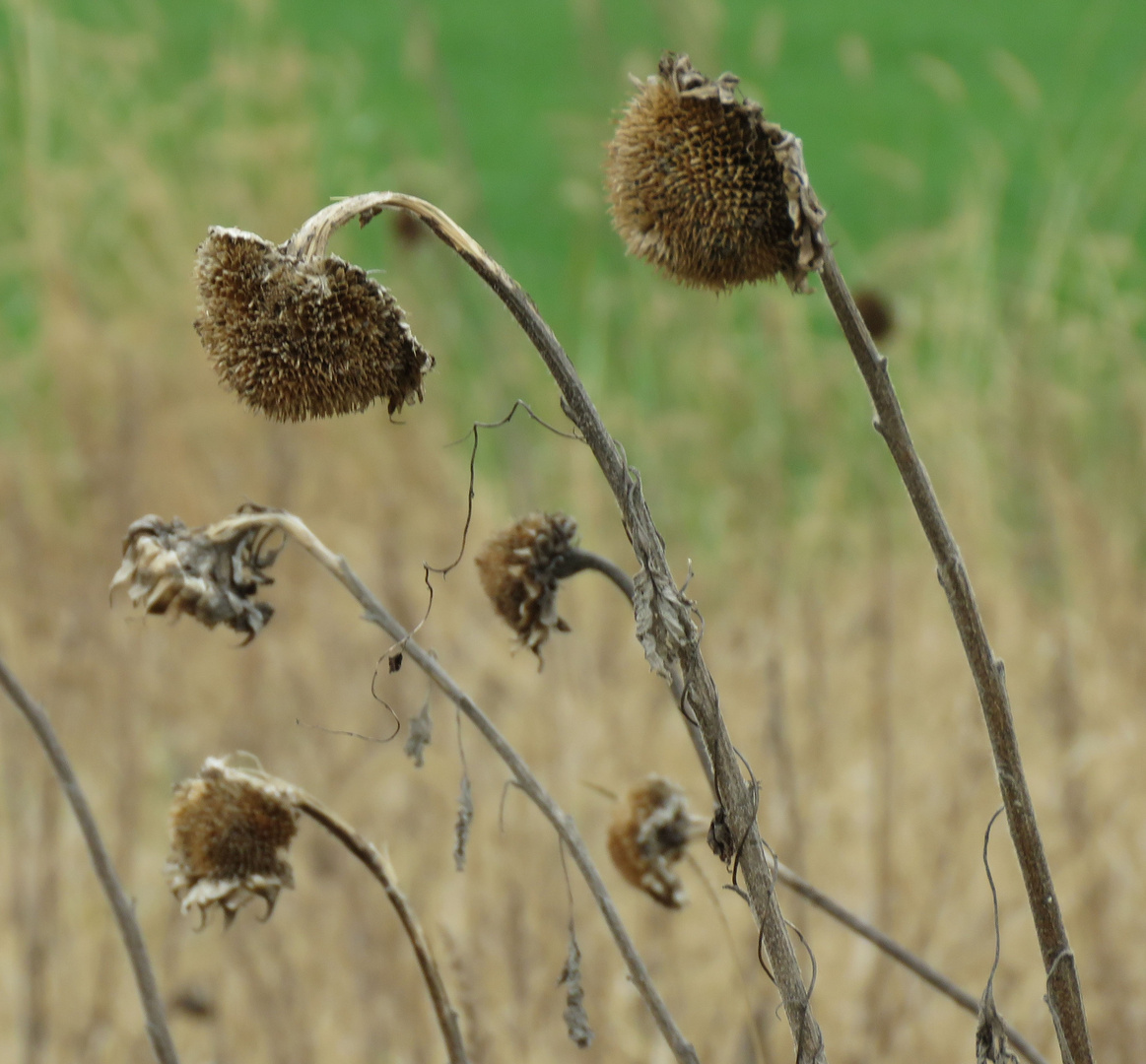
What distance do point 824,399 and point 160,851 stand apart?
1639 mm

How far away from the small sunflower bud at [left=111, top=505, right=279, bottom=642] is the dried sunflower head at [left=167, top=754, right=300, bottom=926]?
98mm

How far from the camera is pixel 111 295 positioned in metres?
4.50

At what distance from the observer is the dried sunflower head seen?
0.87 meters

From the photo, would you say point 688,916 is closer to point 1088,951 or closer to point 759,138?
point 1088,951

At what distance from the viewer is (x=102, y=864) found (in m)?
0.87

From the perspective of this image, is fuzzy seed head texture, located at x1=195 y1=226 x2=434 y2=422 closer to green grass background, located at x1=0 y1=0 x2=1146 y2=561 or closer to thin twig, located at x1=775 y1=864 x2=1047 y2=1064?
thin twig, located at x1=775 y1=864 x2=1047 y2=1064

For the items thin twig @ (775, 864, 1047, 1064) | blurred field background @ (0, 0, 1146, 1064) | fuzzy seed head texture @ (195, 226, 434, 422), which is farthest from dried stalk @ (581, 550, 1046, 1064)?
fuzzy seed head texture @ (195, 226, 434, 422)

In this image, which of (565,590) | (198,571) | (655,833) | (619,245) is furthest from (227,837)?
(619,245)

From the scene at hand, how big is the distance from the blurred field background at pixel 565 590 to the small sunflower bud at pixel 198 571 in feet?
1.06

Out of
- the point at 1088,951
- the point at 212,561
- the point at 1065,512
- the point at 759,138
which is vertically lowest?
the point at 212,561

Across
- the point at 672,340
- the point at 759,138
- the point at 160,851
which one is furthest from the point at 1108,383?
the point at 759,138

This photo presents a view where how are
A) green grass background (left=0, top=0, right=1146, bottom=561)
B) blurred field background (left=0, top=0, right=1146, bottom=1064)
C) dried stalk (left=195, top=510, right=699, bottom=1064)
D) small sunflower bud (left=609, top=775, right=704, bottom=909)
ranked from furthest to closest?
green grass background (left=0, top=0, right=1146, bottom=561) → blurred field background (left=0, top=0, right=1146, bottom=1064) → small sunflower bud (left=609, top=775, right=704, bottom=909) → dried stalk (left=195, top=510, right=699, bottom=1064)

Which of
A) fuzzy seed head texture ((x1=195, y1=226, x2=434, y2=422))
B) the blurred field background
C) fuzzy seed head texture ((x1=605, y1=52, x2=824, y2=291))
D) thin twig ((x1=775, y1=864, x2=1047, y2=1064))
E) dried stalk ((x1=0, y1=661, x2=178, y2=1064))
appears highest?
the blurred field background

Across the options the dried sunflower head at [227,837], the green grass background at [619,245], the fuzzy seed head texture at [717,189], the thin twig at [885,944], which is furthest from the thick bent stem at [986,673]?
the green grass background at [619,245]
